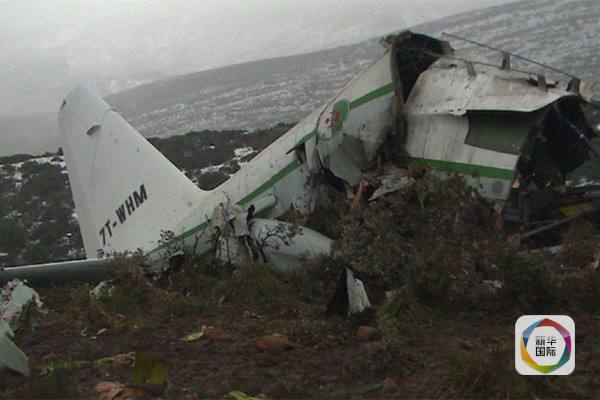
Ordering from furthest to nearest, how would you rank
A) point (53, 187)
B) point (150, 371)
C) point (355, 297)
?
point (53, 187) → point (355, 297) → point (150, 371)

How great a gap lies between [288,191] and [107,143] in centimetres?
461

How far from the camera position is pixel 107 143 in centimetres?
1318

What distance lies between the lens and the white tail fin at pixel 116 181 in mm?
12055

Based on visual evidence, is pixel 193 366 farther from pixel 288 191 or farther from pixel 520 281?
pixel 288 191

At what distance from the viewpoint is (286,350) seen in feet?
19.0

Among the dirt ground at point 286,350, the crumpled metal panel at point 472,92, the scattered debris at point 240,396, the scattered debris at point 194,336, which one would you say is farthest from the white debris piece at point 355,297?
the crumpled metal panel at point 472,92

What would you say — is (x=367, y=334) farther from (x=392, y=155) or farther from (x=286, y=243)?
(x=392, y=155)

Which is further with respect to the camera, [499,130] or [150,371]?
[499,130]

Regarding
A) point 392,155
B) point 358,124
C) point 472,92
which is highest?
point 472,92

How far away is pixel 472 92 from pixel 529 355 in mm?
4467

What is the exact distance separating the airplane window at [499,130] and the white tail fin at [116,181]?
497cm

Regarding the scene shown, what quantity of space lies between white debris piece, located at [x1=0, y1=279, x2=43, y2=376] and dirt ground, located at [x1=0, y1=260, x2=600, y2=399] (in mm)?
107

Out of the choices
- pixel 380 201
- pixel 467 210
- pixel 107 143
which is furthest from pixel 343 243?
pixel 107 143

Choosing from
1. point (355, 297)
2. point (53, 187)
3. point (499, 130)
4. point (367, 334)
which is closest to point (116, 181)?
point (499, 130)
